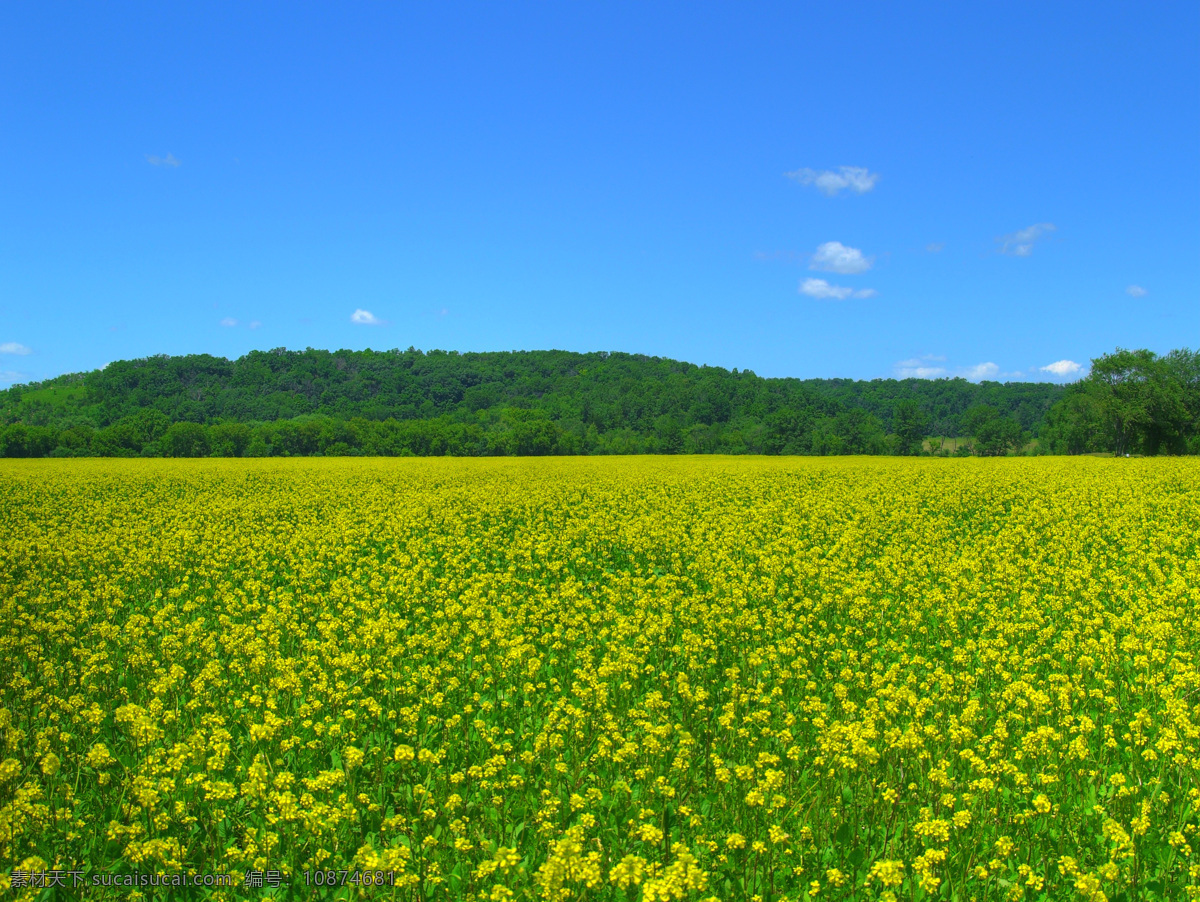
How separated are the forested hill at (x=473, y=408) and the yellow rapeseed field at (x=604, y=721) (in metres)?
56.3

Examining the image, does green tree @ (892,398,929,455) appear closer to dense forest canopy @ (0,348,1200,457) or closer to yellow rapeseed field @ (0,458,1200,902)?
dense forest canopy @ (0,348,1200,457)

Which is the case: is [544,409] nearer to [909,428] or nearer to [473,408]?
[473,408]

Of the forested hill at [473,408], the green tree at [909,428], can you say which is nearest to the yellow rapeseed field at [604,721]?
the forested hill at [473,408]

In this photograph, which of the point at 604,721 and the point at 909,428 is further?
the point at 909,428

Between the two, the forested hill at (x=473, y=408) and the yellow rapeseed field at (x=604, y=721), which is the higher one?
the forested hill at (x=473, y=408)

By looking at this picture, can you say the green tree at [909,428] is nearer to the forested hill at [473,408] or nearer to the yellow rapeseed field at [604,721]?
the forested hill at [473,408]

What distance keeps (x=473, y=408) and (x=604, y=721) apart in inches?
3376

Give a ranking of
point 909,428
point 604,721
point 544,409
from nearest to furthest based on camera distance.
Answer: point 604,721 < point 909,428 < point 544,409

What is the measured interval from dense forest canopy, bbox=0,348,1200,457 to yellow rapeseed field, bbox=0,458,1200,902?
185 feet

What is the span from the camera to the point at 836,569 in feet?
34.4

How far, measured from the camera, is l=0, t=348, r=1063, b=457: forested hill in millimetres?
66188

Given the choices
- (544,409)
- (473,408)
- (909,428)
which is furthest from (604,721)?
(473,408)

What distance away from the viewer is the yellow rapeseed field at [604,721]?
402cm

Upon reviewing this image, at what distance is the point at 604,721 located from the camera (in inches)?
222
